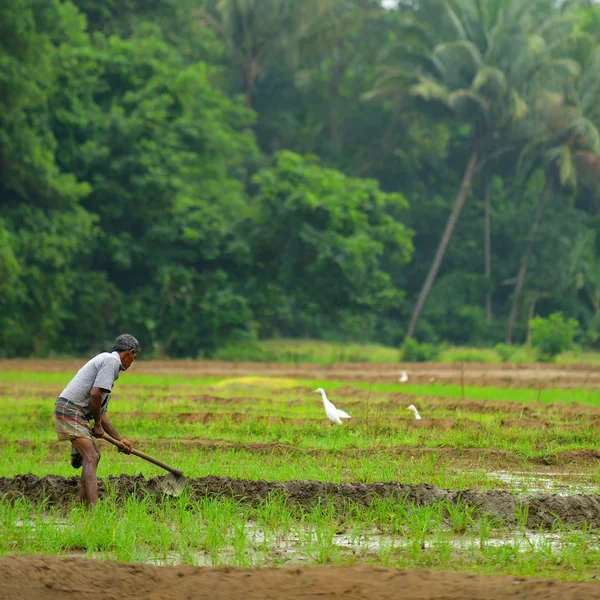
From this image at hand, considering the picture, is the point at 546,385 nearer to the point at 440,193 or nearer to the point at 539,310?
the point at 539,310

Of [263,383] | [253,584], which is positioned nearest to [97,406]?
[253,584]

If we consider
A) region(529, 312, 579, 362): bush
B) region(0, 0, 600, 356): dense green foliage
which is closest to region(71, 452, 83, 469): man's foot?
region(0, 0, 600, 356): dense green foliage

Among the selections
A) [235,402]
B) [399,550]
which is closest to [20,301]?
[235,402]

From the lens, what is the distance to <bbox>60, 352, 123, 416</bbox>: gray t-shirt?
8289 millimetres

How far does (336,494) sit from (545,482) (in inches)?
88.9

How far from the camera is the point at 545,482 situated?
10.0 meters

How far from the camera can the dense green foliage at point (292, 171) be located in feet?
95.8

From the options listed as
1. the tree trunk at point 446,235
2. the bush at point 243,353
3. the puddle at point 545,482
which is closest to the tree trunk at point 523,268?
the tree trunk at point 446,235

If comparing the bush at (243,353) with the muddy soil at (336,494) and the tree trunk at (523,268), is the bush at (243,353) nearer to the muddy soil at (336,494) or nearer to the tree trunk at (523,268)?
the tree trunk at (523,268)

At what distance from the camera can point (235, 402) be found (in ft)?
59.1

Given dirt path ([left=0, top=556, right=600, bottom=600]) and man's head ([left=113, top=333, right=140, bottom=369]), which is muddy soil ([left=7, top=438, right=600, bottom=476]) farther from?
dirt path ([left=0, top=556, right=600, bottom=600])

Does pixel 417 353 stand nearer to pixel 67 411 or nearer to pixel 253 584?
pixel 67 411

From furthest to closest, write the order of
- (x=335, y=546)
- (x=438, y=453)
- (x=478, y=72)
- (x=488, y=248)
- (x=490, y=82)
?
1. (x=488, y=248)
2. (x=490, y=82)
3. (x=478, y=72)
4. (x=438, y=453)
5. (x=335, y=546)

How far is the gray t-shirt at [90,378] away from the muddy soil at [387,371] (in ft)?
49.1
